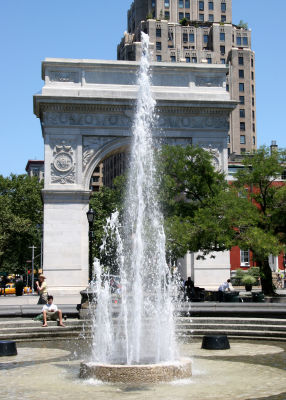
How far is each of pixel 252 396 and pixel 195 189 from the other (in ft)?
61.3

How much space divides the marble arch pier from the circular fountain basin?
22.1m

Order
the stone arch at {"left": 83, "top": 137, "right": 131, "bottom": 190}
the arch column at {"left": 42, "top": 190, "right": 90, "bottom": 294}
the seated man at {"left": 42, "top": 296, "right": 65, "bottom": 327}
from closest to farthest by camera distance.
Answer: the seated man at {"left": 42, "top": 296, "right": 65, "bottom": 327} < the arch column at {"left": 42, "top": 190, "right": 90, "bottom": 294} < the stone arch at {"left": 83, "top": 137, "right": 131, "bottom": 190}

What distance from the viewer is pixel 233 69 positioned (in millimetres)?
85625

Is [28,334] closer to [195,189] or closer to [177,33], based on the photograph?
[195,189]

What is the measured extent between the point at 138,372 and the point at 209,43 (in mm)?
85093

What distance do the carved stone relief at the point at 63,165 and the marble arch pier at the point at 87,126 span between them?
0.05 meters

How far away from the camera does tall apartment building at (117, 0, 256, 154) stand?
281 ft

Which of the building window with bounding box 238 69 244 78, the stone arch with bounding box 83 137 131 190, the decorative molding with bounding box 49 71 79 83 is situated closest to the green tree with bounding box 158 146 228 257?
the stone arch with bounding box 83 137 131 190

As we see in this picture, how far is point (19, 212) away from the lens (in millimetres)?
51812

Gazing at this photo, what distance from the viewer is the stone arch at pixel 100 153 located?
1280 inches

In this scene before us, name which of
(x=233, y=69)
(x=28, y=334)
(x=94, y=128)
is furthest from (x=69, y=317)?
(x=233, y=69)

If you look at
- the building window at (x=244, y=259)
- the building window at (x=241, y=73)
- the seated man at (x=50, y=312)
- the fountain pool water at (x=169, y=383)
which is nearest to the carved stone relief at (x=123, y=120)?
the seated man at (x=50, y=312)

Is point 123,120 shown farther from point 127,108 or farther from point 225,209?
point 225,209

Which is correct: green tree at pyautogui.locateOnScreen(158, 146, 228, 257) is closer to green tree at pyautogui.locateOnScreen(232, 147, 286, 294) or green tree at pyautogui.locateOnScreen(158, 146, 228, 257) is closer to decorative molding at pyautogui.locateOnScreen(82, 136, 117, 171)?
green tree at pyautogui.locateOnScreen(232, 147, 286, 294)
